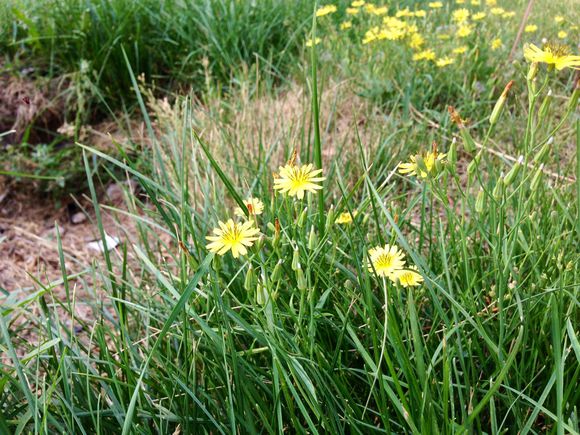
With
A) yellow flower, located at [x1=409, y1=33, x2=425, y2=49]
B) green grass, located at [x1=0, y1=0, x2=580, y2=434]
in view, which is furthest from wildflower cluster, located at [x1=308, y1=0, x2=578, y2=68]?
green grass, located at [x1=0, y1=0, x2=580, y2=434]

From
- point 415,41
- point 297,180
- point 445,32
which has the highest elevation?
point 297,180

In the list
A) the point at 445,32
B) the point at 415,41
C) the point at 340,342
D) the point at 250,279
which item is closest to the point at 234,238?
the point at 250,279

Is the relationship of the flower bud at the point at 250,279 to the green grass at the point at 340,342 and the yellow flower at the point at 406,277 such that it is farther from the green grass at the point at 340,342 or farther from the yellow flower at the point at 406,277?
the yellow flower at the point at 406,277

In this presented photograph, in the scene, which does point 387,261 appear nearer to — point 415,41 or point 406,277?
point 406,277

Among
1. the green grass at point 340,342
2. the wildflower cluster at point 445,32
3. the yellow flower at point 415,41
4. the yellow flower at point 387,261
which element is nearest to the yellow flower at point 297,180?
the green grass at point 340,342

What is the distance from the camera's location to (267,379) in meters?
1.13

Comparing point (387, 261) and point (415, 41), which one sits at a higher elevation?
point (387, 261)

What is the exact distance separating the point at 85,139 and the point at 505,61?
212 cm

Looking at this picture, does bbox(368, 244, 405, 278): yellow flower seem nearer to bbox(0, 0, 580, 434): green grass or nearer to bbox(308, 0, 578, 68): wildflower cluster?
bbox(0, 0, 580, 434): green grass

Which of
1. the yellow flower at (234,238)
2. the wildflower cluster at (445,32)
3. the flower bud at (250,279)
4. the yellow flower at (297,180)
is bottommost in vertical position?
the wildflower cluster at (445,32)

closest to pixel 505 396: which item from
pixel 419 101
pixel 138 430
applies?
pixel 138 430

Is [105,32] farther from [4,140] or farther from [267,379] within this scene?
[267,379]

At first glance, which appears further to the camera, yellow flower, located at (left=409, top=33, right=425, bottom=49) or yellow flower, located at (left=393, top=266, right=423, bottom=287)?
yellow flower, located at (left=409, top=33, right=425, bottom=49)

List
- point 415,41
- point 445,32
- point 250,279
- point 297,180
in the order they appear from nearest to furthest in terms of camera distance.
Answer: point 250,279
point 297,180
point 415,41
point 445,32
